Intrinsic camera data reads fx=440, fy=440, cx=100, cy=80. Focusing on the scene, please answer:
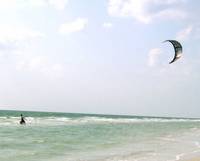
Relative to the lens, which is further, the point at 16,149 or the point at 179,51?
the point at 16,149

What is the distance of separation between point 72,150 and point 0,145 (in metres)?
3.68

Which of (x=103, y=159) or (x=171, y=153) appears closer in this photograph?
(x=103, y=159)

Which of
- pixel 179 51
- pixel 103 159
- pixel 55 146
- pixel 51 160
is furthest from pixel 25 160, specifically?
pixel 179 51

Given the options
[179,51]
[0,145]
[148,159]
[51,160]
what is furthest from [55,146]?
[179,51]

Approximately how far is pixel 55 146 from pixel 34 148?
1217 mm

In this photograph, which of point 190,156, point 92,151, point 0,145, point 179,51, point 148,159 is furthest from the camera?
point 0,145

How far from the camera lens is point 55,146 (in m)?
20.4

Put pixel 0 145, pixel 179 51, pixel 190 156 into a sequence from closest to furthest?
pixel 179 51 → pixel 190 156 → pixel 0 145

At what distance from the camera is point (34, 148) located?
19562 mm

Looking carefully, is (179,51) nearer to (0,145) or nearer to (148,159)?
(148,159)

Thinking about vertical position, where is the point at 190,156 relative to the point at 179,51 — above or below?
below

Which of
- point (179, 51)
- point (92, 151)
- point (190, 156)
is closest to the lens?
point (179, 51)

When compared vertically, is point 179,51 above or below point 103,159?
above

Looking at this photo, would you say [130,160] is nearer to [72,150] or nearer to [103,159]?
[103,159]
